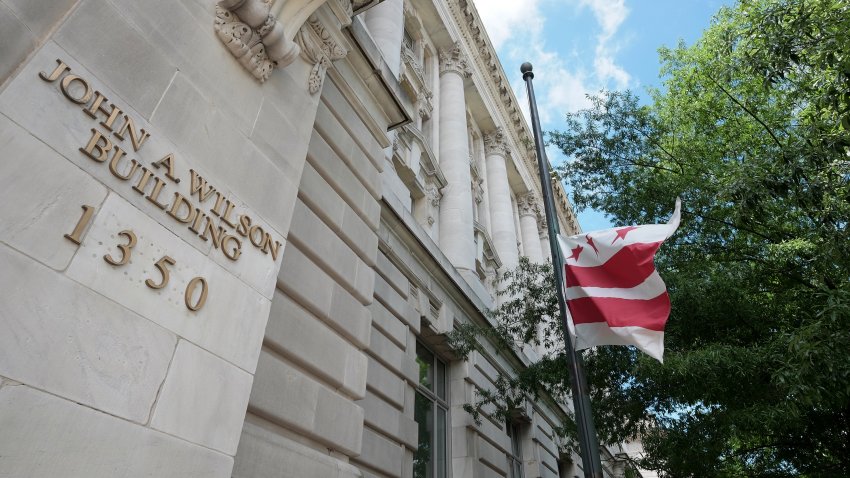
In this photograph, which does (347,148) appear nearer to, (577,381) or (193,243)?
(193,243)

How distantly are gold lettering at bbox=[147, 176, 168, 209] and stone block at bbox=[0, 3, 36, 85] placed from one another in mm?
1215

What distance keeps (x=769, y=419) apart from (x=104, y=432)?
978 centimetres

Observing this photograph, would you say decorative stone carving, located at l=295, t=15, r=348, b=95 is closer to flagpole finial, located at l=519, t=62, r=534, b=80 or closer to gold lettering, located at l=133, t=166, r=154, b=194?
gold lettering, located at l=133, t=166, r=154, b=194

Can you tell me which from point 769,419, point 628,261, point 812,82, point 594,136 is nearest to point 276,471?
point 628,261

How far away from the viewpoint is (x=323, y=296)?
279 inches

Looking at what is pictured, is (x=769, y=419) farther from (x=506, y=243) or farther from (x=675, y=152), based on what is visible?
(x=506, y=243)

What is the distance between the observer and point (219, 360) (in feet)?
15.8

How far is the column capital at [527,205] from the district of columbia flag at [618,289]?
2649 centimetres

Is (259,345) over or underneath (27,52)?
underneath

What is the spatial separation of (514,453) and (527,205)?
2027 cm

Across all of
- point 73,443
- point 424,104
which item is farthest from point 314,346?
point 424,104

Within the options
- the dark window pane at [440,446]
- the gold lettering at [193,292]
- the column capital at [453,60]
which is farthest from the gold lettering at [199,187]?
the column capital at [453,60]

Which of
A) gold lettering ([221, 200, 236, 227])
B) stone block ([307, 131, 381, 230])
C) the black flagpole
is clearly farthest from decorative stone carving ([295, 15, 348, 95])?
the black flagpole

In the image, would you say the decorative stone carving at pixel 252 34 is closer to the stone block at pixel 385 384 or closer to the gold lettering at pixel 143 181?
the gold lettering at pixel 143 181
